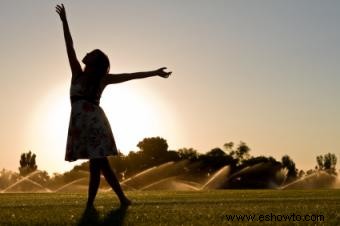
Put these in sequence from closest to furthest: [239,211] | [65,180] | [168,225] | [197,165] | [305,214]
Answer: [168,225], [305,214], [239,211], [65,180], [197,165]

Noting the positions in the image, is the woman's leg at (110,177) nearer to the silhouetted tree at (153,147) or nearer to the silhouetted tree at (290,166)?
the silhouetted tree at (153,147)

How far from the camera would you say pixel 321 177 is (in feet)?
178

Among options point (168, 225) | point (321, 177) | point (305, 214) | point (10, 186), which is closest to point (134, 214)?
point (168, 225)

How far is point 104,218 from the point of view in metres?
7.78

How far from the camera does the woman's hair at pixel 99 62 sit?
9.77m

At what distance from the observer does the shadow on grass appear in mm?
7230

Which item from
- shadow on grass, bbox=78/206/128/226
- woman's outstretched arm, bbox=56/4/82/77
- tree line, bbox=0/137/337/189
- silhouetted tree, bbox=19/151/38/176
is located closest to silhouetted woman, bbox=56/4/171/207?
woman's outstretched arm, bbox=56/4/82/77

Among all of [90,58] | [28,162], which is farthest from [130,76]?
[28,162]

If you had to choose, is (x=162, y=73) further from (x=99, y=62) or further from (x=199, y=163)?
(x=199, y=163)

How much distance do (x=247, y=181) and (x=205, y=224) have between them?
105074 mm

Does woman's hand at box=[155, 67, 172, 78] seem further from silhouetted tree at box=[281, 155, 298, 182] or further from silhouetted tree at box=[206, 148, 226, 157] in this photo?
silhouetted tree at box=[281, 155, 298, 182]

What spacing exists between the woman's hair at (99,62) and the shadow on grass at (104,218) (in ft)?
7.06

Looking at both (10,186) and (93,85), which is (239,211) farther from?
(10,186)

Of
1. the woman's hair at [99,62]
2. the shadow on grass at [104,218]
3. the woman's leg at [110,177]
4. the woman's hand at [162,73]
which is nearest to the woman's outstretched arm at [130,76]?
the woman's hand at [162,73]
